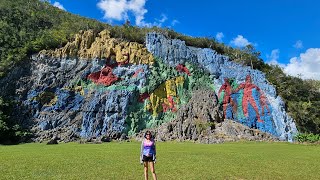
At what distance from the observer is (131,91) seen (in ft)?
169

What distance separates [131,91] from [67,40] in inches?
662

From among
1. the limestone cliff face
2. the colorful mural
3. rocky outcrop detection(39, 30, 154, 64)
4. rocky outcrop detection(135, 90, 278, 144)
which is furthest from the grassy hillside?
rocky outcrop detection(135, 90, 278, 144)

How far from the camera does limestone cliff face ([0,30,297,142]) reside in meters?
48.1

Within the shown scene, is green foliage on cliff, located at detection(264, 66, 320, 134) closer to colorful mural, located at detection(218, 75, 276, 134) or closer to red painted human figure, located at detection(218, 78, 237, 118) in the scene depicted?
colorful mural, located at detection(218, 75, 276, 134)

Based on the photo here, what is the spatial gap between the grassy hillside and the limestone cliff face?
6.96 ft

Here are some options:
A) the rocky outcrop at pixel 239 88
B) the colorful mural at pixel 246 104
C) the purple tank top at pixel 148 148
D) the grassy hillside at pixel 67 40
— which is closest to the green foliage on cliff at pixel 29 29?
the grassy hillside at pixel 67 40

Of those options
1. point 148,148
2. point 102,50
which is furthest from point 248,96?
point 148,148

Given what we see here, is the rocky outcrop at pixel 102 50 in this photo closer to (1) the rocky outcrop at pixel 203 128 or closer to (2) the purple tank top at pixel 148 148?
(1) the rocky outcrop at pixel 203 128

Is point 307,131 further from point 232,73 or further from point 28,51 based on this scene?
point 28,51

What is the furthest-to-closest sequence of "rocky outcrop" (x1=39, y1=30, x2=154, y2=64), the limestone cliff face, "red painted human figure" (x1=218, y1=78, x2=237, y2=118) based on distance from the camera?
1. "red painted human figure" (x1=218, y1=78, x2=237, y2=118)
2. "rocky outcrop" (x1=39, y1=30, x2=154, y2=64)
3. the limestone cliff face

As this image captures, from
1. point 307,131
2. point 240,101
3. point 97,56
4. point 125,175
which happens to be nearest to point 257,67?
point 240,101

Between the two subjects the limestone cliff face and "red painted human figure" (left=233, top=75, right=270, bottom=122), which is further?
"red painted human figure" (left=233, top=75, right=270, bottom=122)

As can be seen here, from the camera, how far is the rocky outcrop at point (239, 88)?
5106 cm

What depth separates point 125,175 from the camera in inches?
542
